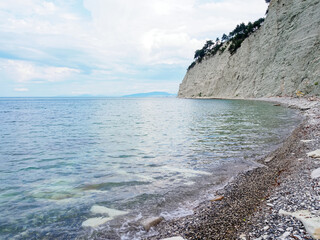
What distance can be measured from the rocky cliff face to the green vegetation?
13.1 ft

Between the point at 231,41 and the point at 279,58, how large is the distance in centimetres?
3508

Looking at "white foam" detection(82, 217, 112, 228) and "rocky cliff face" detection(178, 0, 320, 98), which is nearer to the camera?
"white foam" detection(82, 217, 112, 228)

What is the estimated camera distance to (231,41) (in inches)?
3061

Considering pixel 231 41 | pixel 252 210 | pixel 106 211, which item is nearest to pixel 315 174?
pixel 252 210

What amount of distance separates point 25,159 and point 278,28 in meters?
54.2

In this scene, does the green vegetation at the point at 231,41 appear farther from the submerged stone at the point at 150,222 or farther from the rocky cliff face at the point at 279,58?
the submerged stone at the point at 150,222

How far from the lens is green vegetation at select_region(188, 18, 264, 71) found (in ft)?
223

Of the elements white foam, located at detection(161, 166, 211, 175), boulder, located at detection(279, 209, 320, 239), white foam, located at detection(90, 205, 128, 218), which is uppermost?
boulder, located at detection(279, 209, 320, 239)

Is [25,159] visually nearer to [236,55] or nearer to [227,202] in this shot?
[227,202]

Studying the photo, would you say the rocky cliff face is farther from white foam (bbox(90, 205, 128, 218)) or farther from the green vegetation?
white foam (bbox(90, 205, 128, 218))

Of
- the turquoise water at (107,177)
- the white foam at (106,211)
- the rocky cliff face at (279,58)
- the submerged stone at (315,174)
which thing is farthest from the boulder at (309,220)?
the rocky cliff face at (279,58)

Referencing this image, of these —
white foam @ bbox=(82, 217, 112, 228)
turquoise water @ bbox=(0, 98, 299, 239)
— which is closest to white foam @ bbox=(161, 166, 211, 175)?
turquoise water @ bbox=(0, 98, 299, 239)

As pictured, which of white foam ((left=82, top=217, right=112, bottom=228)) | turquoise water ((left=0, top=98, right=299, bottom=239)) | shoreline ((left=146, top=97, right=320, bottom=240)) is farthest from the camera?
turquoise water ((left=0, top=98, right=299, bottom=239))

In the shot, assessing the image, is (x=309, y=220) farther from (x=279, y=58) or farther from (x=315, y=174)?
(x=279, y=58)
